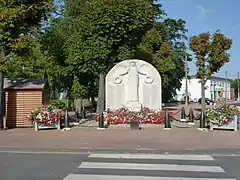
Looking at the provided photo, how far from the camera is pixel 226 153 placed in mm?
13125

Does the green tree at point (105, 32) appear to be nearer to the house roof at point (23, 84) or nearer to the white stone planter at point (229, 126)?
the house roof at point (23, 84)

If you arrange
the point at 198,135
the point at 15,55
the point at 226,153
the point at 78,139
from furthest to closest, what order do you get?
the point at 15,55
the point at 198,135
the point at 78,139
the point at 226,153

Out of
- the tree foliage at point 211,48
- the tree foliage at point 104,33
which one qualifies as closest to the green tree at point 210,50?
the tree foliage at point 211,48

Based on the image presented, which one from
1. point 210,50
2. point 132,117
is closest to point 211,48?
point 210,50

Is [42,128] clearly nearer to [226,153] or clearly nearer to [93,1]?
[226,153]

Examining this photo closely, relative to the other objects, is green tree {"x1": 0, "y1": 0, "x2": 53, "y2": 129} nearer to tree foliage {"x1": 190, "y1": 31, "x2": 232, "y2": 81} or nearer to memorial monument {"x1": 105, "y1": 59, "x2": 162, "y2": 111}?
memorial monument {"x1": 105, "y1": 59, "x2": 162, "y2": 111}

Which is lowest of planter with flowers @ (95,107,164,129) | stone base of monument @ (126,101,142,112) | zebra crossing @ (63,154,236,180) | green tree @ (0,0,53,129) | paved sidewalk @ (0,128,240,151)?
zebra crossing @ (63,154,236,180)

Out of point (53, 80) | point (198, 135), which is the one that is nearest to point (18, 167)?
point (198, 135)

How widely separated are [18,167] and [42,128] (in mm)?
10644

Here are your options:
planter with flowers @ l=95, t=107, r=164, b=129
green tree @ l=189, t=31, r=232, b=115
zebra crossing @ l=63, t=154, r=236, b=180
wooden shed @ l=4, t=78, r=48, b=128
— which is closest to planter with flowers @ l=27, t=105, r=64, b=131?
wooden shed @ l=4, t=78, r=48, b=128

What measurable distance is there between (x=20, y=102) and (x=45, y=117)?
2.60 metres

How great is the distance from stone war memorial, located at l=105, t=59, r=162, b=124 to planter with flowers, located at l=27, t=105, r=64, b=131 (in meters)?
5.80

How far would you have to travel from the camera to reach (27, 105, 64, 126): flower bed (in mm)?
20345

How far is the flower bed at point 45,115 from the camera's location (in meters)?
20.3
